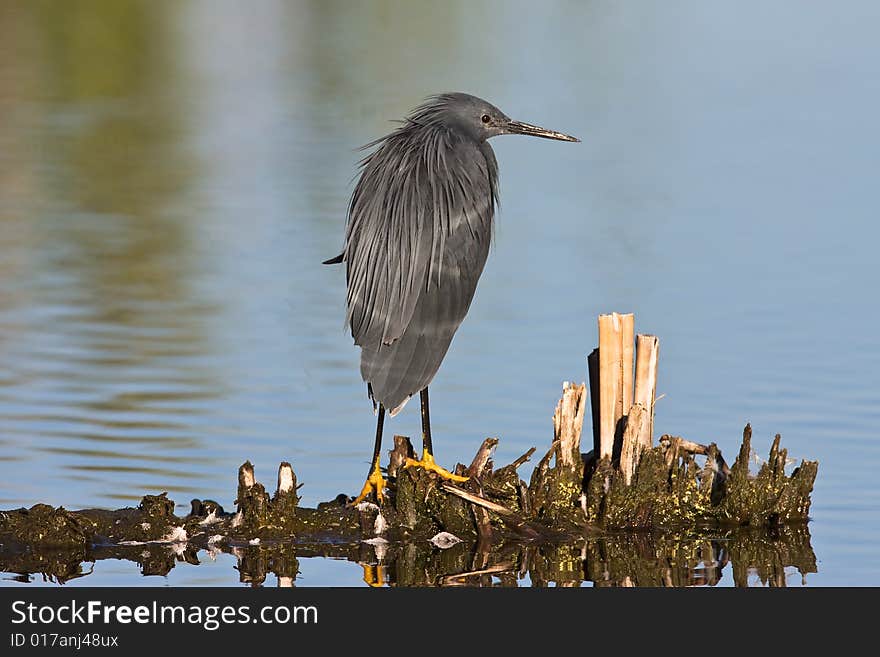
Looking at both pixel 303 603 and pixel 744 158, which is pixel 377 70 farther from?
pixel 303 603

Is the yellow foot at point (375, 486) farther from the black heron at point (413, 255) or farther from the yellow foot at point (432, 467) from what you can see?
the yellow foot at point (432, 467)

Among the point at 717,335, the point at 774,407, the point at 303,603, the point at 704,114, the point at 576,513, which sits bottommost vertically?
the point at 303,603

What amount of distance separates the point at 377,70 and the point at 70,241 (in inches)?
583

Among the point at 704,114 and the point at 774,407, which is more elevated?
the point at 704,114

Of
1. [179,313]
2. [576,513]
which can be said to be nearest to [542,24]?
[179,313]

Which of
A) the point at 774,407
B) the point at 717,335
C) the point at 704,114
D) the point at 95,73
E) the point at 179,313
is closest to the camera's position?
the point at 774,407

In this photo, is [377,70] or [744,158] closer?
[744,158]

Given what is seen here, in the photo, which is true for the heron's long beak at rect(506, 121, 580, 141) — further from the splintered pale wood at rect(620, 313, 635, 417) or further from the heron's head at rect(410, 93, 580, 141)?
the splintered pale wood at rect(620, 313, 635, 417)

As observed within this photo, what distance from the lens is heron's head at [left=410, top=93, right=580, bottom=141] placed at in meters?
8.74

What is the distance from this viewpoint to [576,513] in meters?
8.20

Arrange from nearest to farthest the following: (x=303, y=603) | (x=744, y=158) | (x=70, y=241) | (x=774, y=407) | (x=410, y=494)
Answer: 1. (x=303, y=603)
2. (x=410, y=494)
3. (x=774, y=407)
4. (x=70, y=241)
5. (x=744, y=158)

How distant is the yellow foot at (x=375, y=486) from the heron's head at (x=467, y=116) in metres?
1.90

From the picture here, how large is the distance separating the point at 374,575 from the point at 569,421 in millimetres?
1238

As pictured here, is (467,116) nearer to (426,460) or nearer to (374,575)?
(426,460)
